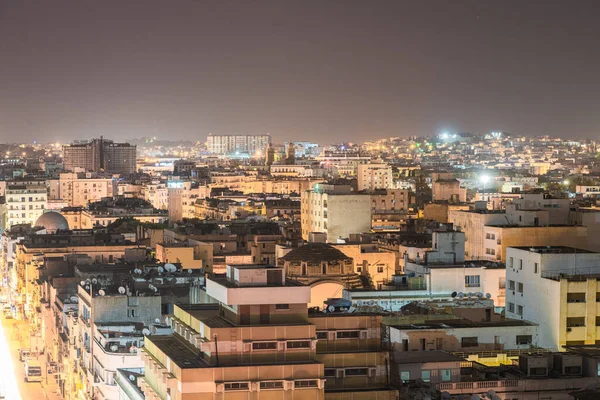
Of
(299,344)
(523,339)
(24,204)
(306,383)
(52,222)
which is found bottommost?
(24,204)

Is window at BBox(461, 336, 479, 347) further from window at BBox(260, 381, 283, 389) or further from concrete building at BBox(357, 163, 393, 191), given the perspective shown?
concrete building at BBox(357, 163, 393, 191)

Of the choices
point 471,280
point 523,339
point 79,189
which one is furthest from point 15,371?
point 79,189

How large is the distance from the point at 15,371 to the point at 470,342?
34.7 m

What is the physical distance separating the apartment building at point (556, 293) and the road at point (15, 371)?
24205mm

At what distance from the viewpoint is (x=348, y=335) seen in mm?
34219

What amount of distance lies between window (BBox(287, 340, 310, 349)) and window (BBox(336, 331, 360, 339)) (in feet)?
7.84

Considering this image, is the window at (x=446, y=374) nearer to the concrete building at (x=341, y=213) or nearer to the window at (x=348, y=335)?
the window at (x=348, y=335)

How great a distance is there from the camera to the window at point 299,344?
3175cm

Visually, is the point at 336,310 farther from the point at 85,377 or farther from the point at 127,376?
the point at 85,377

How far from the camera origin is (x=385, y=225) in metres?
95.8

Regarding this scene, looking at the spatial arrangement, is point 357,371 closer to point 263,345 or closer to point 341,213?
point 263,345

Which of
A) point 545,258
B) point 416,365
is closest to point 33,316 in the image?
point 545,258

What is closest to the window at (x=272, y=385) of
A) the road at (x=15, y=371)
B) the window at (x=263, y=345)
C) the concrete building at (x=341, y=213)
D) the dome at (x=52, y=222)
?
the window at (x=263, y=345)

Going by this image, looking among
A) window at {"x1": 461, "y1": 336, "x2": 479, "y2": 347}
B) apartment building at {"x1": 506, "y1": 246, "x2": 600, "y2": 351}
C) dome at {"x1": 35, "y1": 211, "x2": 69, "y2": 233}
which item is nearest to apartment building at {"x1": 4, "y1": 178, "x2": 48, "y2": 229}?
dome at {"x1": 35, "y1": 211, "x2": 69, "y2": 233}
